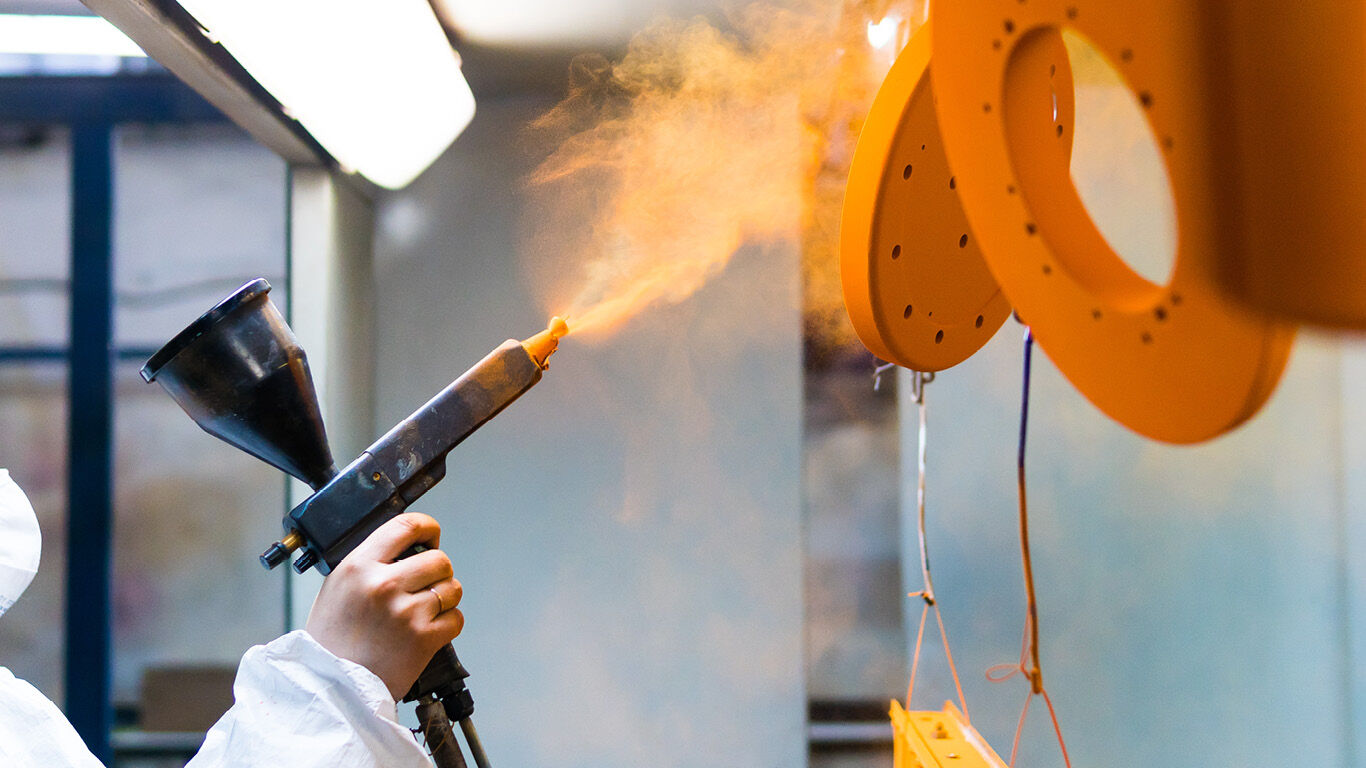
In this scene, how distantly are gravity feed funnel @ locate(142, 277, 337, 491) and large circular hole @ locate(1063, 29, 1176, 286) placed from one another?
3.38 ft

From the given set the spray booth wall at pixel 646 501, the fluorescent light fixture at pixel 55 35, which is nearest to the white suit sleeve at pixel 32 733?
the spray booth wall at pixel 646 501

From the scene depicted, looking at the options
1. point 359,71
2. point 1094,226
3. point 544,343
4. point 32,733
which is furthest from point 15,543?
point 1094,226

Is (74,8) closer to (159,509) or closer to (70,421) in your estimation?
(70,421)

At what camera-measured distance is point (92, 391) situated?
7.03ft

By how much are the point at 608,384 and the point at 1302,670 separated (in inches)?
52.0

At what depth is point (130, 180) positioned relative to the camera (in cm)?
265

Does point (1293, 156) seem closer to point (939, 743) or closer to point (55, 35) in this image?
point (939, 743)

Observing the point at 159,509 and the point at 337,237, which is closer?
the point at 337,237

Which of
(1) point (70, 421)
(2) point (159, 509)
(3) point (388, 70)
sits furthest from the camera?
(2) point (159, 509)

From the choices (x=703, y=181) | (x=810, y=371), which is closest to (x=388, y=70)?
(x=703, y=181)

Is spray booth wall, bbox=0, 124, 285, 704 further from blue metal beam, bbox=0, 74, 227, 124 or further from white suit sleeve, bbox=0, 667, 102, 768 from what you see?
white suit sleeve, bbox=0, 667, 102, 768

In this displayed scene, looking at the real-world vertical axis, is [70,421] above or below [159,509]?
above

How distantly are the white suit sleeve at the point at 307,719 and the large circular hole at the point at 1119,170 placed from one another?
1.07m

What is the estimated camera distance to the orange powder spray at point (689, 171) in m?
1.68
